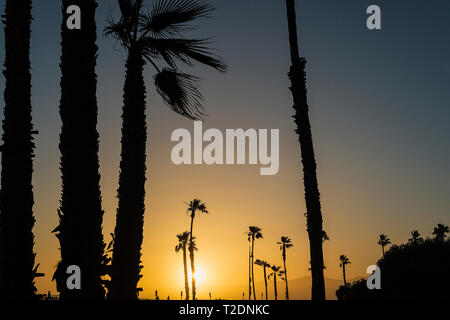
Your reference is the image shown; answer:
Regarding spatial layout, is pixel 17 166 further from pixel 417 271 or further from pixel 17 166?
pixel 417 271

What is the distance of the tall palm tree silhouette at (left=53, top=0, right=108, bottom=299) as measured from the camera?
18.6ft

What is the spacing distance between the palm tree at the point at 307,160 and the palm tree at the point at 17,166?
19.9ft

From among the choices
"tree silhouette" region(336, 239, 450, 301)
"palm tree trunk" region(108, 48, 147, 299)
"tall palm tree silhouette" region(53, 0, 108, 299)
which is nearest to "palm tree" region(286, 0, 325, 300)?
"palm tree trunk" region(108, 48, 147, 299)

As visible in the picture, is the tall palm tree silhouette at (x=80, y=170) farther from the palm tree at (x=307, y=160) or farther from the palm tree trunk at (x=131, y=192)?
the palm tree at (x=307, y=160)

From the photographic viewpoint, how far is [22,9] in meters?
7.43

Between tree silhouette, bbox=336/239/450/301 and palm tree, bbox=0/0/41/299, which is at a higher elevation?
palm tree, bbox=0/0/41/299

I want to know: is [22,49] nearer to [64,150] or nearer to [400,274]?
[64,150]

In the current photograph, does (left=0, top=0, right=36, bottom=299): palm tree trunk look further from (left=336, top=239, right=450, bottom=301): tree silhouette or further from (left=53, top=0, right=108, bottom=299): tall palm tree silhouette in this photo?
(left=336, top=239, right=450, bottom=301): tree silhouette

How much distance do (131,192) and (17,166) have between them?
1.91 metres

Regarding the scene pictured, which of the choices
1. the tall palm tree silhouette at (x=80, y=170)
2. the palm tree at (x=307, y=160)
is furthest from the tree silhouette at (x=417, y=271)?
the tall palm tree silhouette at (x=80, y=170)

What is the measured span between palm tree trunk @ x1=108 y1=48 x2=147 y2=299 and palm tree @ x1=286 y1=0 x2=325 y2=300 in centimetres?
430
